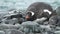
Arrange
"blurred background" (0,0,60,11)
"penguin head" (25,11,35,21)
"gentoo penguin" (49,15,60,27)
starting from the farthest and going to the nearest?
"blurred background" (0,0,60,11)
"penguin head" (25,11,35,21)
"gentoo penguin" (49,15,60,27)

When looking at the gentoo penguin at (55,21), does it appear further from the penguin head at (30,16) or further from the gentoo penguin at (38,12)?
the penguin head at (30,16)

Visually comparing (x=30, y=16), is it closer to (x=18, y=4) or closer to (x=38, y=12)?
(x=38, y=12)

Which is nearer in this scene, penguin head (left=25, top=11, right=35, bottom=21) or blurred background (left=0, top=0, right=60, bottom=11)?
penguin head (left=25, top=11, right=35, bottom=21)

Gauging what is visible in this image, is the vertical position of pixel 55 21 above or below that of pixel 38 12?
below

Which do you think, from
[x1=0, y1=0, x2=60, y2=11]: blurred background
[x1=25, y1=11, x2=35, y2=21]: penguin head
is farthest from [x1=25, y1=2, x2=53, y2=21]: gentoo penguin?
[x1=0, y1=0, x2=60, y2=11]: blurred background

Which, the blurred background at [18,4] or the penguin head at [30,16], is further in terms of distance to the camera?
the blurred background at [18,4]

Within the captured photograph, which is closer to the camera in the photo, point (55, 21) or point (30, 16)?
point (55, 21)

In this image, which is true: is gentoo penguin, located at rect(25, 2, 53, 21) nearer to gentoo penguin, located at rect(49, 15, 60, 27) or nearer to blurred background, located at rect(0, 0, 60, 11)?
Answer: gentoo penguin, located at rect(49, 15, 60, 27)

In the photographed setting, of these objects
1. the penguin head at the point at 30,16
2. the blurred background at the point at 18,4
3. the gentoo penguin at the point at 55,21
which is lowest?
the gentoo penguin at the point at 55,21

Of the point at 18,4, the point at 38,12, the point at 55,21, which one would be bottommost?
the point at 55,21

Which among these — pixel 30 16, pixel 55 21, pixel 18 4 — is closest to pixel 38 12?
pixel 30 16

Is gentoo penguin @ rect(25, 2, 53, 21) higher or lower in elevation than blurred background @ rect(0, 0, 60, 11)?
lower

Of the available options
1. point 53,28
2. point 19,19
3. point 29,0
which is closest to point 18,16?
point 19,19

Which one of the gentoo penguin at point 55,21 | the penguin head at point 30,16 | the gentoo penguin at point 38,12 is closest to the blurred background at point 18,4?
the gentoo penguin at point 38,12
